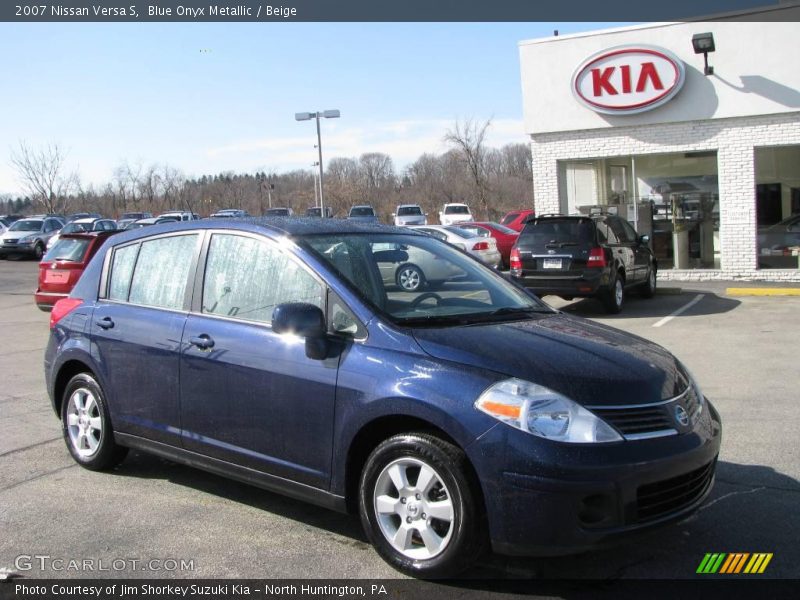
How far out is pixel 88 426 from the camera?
5.51m

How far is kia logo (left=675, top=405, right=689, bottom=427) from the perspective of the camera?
3744mm

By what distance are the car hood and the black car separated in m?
8.64

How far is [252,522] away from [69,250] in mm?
11260

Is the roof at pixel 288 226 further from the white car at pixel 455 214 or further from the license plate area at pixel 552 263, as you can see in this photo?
the white car at pixel 455 214

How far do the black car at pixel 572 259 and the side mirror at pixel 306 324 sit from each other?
8990mm

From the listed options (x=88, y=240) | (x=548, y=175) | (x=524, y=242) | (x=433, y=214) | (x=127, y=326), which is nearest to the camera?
(x=127, y=326)

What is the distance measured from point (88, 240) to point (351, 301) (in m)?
11.8

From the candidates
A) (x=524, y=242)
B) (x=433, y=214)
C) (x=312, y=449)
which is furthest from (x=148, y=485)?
(x=433, y=214)

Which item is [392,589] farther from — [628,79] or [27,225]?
[27,225]

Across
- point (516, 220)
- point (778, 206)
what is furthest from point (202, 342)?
point (516, 220)

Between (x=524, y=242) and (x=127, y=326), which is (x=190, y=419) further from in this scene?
(x=524, y=242)

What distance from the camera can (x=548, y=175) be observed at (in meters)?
18.3

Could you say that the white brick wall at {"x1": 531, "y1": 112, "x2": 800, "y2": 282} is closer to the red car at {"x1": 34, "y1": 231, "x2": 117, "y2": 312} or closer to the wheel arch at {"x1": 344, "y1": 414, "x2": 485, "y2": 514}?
the red car at {"x1": 34, "y1": 231, "x2": 117, "y2": 312}

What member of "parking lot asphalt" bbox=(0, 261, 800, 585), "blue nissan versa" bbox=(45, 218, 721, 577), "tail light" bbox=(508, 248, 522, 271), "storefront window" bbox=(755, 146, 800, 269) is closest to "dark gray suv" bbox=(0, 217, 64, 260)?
"tail light" bbox=(508, 248, 522, 271)
